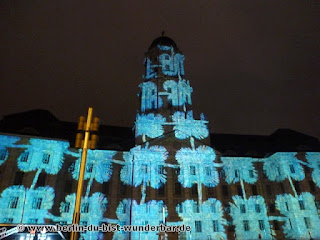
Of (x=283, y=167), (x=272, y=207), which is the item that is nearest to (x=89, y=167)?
(x=272, y=207)

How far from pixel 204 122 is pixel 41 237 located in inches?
1278

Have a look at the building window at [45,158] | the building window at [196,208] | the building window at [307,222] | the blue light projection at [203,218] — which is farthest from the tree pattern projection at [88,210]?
the building window at [307,222]

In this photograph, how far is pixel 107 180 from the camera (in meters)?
38.6

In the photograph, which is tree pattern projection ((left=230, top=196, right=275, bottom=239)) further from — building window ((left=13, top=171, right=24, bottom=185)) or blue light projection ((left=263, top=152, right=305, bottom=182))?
building window ((left=13, top=171, right=24, bottom=185))

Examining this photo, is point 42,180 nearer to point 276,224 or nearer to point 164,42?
point 164,42

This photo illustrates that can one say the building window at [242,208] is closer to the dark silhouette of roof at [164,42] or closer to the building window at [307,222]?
the building window at [307,222]

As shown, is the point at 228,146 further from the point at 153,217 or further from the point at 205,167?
the point at 153,217

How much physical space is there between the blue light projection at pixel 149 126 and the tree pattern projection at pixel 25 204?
1697 cm

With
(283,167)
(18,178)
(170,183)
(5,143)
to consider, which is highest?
(5,143)

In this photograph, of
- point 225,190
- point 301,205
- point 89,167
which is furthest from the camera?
point 225,190

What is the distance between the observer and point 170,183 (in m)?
37.3

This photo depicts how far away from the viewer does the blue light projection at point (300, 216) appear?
37375mm

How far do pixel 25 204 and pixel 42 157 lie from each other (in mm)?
6791

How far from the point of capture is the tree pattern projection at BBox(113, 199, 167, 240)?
33.2 m
